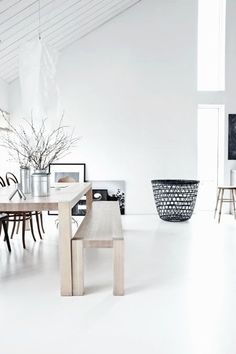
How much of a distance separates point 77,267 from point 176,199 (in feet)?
10.2

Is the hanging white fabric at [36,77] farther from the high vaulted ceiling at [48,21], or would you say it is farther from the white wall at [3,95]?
the white wall at [3,95]

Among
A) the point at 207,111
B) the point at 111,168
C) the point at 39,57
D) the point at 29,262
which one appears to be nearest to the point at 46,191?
the point at 29,262

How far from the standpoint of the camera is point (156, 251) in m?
3.63

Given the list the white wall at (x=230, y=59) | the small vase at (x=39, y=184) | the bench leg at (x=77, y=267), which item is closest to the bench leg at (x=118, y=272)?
the bench leg at (x=77, y=267)

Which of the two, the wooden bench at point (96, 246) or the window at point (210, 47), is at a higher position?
the window at point (210, 47)

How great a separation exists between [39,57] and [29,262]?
73.2 inches

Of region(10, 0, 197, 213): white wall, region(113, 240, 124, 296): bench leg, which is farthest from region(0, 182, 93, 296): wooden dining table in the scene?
region(10, 0, 197, 213): white wall

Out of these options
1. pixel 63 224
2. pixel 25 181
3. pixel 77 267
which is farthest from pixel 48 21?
pixel 77 267

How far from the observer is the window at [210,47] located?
241 inches

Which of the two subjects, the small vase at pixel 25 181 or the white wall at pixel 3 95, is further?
the white wall at pixel 3 95

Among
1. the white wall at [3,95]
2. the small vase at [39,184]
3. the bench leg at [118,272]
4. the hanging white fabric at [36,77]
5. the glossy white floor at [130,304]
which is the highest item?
the white wall at [3,95]

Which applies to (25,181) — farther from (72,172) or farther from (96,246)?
(72,172)

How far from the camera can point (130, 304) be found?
2.29 metres

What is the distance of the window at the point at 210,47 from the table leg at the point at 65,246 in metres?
4.49
